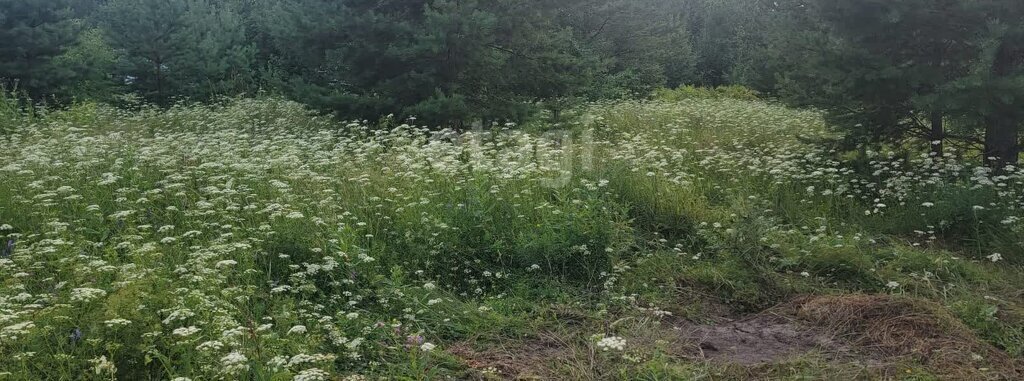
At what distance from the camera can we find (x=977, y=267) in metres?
4.96

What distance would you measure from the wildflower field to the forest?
24 millimetres

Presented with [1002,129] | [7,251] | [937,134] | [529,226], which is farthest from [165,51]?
[1002,129]

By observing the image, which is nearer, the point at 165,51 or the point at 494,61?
the point at 494,61

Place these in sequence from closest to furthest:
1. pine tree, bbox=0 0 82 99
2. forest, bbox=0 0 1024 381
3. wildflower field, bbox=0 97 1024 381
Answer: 1. wildflower field, bbox=0 97 1024 381
2. forest, bbox=0 0 1024 381
3. pine tree, bbox=0 0 82 99

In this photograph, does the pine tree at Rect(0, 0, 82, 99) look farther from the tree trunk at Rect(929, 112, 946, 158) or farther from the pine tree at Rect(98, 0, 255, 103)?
the tree trunk at Rect(929, 112, 946, 158)

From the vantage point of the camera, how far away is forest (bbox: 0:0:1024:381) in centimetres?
346

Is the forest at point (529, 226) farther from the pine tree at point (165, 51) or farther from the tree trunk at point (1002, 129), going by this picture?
the pine tree at point (165, 51)

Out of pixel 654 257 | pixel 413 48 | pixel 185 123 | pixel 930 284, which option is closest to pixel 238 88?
pixel 185 123

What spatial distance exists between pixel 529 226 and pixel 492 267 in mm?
488

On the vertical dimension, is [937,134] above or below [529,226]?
below

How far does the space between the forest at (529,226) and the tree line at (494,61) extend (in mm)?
46

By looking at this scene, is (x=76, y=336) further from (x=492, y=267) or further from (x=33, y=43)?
(x=33, y=43)

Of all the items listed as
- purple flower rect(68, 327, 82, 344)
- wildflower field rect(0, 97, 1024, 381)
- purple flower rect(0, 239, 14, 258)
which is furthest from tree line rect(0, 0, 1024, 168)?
purple flower rect(68, 327, 82, 344)

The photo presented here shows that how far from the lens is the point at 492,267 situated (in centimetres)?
489
